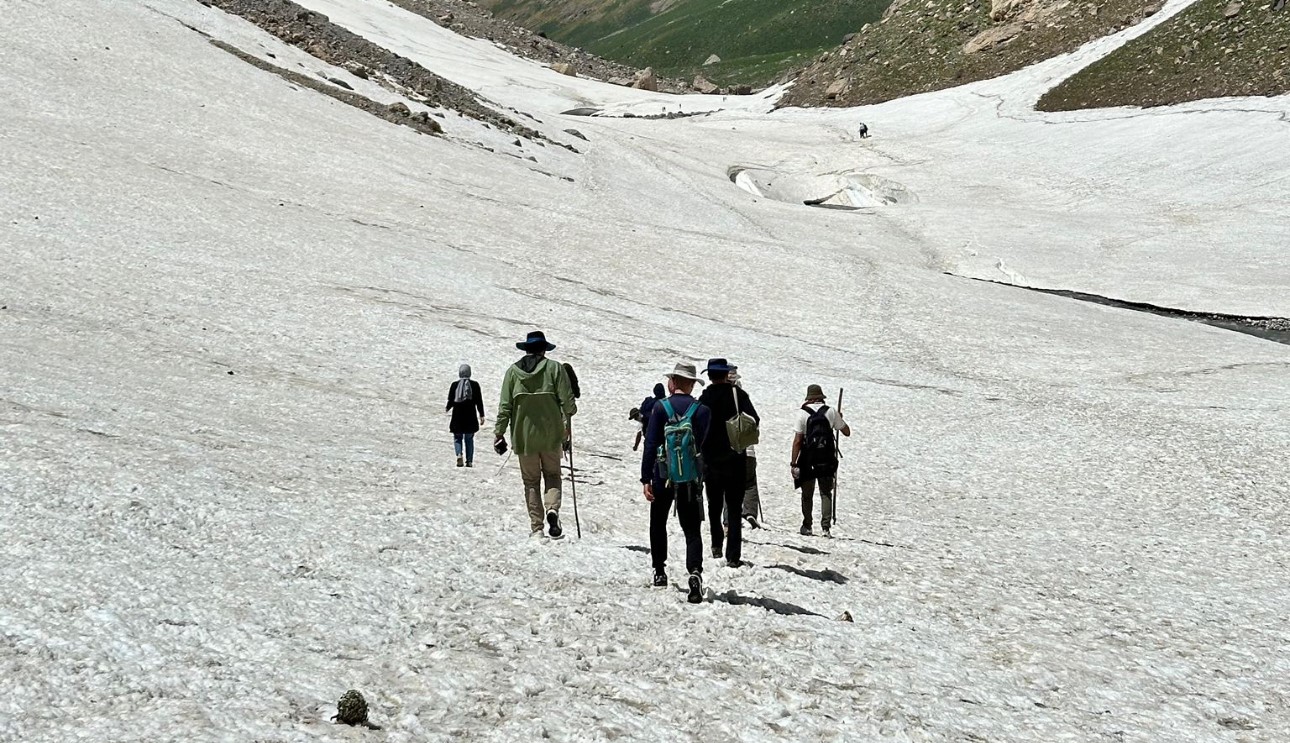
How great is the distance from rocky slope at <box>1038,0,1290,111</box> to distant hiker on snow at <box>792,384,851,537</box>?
61.0 meters

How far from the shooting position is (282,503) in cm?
1338

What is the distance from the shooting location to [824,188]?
66.9 metres

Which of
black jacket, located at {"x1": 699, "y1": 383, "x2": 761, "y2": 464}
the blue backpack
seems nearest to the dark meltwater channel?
black jacket, located at {"x1": 699, "y1": 383, "x2": 761, "y2": 464}

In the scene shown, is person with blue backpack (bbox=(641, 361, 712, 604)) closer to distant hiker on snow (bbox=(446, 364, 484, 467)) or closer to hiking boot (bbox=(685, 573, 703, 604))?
hiking boot (bbox=(685, 573, 703, 604))

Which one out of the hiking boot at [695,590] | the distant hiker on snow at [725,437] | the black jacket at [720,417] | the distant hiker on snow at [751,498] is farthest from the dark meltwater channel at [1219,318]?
the hiking boot at [695,590]

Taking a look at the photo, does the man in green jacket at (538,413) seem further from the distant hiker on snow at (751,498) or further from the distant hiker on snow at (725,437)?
the distant hiker on snow at (751,498)

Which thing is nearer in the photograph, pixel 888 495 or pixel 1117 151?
pixel 888 495

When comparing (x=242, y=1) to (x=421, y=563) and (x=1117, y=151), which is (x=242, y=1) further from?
(x=421, y=563)

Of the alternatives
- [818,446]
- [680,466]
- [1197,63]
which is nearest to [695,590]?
[680,466]

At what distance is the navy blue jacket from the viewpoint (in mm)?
11703

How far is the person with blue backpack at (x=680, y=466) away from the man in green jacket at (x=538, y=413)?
7.04 ft

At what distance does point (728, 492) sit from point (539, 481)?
2757 millimetres

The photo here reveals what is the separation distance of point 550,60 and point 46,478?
373 ft

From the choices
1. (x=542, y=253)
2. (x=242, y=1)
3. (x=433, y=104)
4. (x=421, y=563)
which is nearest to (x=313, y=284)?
(x=542, y=253)
